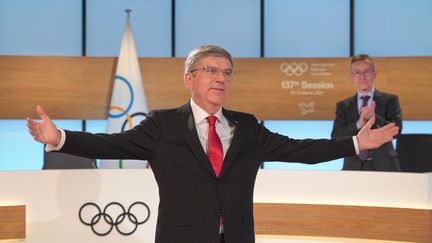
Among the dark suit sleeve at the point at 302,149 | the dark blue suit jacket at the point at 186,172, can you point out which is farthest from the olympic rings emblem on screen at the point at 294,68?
the dark blue suit jacket at the point at 186,172

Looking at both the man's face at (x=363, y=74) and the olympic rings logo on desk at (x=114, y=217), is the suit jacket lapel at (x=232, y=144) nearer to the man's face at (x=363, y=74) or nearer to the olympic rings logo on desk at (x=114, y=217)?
the olympic rings logo on desk at (x=114, y=217)

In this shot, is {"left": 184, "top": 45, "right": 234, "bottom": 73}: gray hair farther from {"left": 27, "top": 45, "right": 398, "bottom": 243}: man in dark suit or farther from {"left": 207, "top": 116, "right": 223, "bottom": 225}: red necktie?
{"left": 207, "top": 116, "right": 223, "bottom": 225}: red necktie

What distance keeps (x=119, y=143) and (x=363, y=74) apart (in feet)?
8.96

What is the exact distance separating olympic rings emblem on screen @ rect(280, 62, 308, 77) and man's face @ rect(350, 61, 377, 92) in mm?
2841

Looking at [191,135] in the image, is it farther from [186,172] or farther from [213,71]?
[213,71]

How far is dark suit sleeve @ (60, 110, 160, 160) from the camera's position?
8.42ft

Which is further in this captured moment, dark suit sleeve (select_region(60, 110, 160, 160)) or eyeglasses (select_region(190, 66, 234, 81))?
eyeglasses (select_region(190, 66, 234, 81))

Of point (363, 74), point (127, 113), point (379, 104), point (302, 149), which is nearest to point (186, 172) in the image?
point (302, 149)

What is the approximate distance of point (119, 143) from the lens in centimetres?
267

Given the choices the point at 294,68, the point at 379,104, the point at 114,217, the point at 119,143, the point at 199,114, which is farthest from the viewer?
the point at 294,68

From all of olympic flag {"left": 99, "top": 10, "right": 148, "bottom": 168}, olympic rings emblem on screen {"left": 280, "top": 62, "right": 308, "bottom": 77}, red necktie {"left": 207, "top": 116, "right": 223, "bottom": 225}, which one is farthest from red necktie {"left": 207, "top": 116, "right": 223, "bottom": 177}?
olympic rings emblem on screen {"left": 280, "top": 62, "right": 308, "bottom": 77}

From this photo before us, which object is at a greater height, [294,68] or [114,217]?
[294,68]

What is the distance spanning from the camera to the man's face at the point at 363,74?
16.0 feet

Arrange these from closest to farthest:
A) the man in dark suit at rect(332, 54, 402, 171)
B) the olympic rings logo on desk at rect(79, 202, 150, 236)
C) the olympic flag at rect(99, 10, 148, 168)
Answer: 1. the olympic rings logo on desk at rect(79, 202, 150, 236)
2. the man in dark suit at rect(332, 54, 402, 171)
3. the olympic flag at rect(99, 10, 148, 168)
